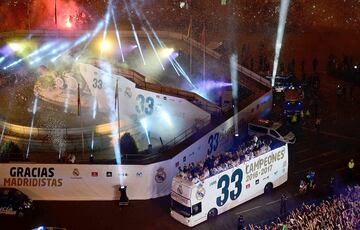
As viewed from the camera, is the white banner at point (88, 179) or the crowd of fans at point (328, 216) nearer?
the crowd of fans at point (328, 216)

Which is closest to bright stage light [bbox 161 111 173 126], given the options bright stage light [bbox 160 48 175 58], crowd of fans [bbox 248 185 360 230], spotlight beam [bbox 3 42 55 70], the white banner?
the white banner

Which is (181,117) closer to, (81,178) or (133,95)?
(133,95)

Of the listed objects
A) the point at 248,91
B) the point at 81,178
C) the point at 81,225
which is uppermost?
the point at 248,91

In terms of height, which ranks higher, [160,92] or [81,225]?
[160,92]

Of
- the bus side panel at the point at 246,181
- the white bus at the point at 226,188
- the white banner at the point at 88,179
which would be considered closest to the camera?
the white bus at the point at 226,188

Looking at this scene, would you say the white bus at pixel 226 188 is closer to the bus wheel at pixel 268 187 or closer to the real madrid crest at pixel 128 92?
the bus wheel at pixel 268 187

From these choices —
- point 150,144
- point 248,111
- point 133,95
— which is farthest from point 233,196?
point 133,95

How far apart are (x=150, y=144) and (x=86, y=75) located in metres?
9.83

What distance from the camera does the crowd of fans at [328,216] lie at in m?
21.1

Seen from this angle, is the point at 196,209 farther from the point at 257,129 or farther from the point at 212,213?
the point at 257,129

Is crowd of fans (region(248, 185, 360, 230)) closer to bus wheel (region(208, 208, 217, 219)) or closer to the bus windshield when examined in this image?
bus wheel (region(208, 208, 217, 219))

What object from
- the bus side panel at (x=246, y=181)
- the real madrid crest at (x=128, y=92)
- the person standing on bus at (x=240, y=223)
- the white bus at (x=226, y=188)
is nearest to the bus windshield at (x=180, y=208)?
the white bus at (x=226, y=188)

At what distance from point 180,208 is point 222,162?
2.95 m

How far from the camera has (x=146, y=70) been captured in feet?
131
